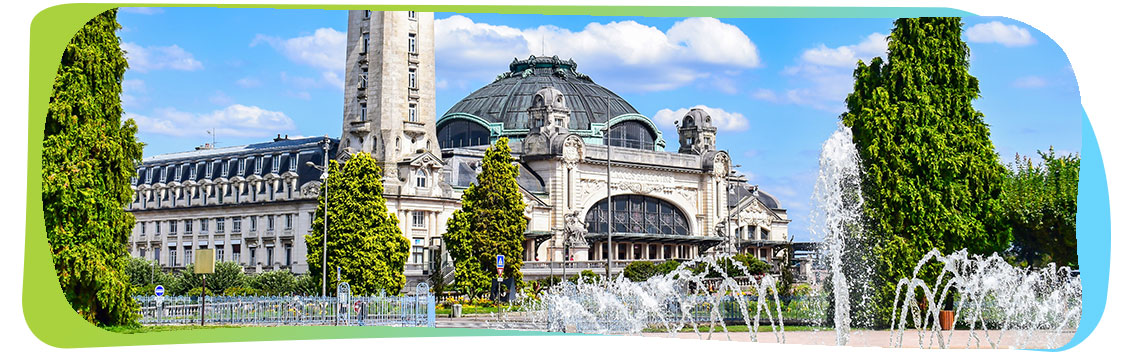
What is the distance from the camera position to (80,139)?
28188 mm

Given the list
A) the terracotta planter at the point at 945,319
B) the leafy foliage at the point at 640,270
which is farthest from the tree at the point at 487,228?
the terracotta planter at the point at 945,319

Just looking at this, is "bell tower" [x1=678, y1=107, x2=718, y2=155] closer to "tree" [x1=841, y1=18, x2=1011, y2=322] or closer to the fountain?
the fountain

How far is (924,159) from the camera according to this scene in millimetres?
32281

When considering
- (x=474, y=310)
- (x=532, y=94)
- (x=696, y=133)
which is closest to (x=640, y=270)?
(x=474, y=310)

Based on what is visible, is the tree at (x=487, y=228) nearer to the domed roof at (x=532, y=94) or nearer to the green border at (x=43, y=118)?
the green border at (x=43, y=118)

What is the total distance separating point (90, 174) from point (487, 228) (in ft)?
93.5

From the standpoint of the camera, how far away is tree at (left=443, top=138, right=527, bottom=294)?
182 feet

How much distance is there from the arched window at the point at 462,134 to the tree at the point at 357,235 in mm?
40900

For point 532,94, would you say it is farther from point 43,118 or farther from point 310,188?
point 43,118

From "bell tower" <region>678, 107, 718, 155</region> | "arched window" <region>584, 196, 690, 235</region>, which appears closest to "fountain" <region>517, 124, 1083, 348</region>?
"arched window" <region>584, 196, 690, 235</region>

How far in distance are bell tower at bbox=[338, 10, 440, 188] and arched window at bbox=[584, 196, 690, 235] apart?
17.7 metres
